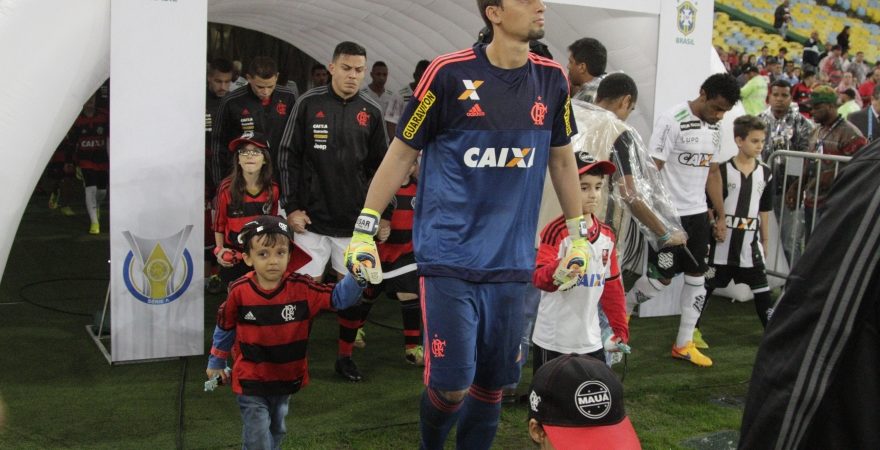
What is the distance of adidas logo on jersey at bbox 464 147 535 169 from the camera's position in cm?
351

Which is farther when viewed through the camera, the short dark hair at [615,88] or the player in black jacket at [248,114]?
the player in black jacket at [248,114]

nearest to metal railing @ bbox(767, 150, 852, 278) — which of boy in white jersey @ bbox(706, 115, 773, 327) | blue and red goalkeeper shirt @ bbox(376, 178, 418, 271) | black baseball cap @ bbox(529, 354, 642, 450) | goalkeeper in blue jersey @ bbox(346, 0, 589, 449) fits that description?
boy in white jersey @ bbox(706, 115, 773, 327)

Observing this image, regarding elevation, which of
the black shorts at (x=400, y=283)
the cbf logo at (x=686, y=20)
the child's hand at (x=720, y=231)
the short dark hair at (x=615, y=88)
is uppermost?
the cbf logo at (x=686, y=20)

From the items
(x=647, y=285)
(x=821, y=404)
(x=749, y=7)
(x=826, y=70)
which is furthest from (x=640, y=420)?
(x=749, y=7)

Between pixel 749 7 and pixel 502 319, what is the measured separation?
2807 cm

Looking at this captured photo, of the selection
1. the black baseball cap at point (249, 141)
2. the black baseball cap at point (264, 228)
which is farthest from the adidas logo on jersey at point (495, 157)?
the black baseball cap at point (249, 141)

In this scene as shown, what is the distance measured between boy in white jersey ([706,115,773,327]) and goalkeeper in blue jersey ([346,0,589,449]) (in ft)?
10.5

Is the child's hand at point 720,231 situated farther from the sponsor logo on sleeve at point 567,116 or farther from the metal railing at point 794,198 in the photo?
the sponsor logo on sleeve at point 567,116

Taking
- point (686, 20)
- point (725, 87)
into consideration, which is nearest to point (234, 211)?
point (725, 87)

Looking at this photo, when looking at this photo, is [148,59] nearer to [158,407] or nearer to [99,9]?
[99,9]

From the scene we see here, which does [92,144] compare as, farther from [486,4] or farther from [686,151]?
[486,4]

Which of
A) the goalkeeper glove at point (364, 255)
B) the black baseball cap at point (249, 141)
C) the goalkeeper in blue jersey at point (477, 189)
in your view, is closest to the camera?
the goalkeeper glove at point (364, 255)

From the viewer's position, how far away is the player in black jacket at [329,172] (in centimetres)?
579

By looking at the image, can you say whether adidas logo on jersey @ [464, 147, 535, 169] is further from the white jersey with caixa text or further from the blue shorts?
the white jersey with caixa text
